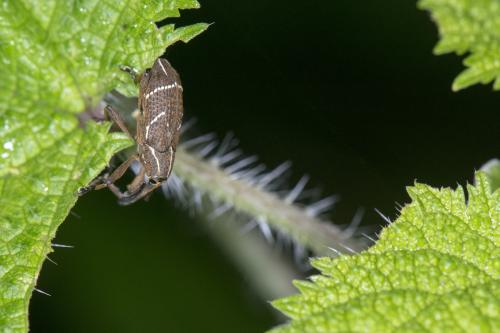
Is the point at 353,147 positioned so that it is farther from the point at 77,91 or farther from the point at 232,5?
the point at 77,91

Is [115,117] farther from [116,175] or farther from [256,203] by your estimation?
[256,203]

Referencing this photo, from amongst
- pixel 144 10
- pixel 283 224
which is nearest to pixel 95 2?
pixel 144 10

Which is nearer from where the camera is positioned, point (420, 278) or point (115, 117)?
point (420, 278)

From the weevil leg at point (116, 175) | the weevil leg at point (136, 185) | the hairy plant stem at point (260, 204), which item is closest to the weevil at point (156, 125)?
the weevil leg at point (116, 175)

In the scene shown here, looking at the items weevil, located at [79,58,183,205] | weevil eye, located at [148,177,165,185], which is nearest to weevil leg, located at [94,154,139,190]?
weevil, located at [79,58,183,205]

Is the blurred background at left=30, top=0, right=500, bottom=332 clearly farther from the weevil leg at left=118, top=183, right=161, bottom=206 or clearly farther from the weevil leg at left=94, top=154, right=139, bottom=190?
the weevil leg at left=94, top=154, right=139, bottom=190

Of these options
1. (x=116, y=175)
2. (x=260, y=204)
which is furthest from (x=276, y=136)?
(x=116, y=175)
